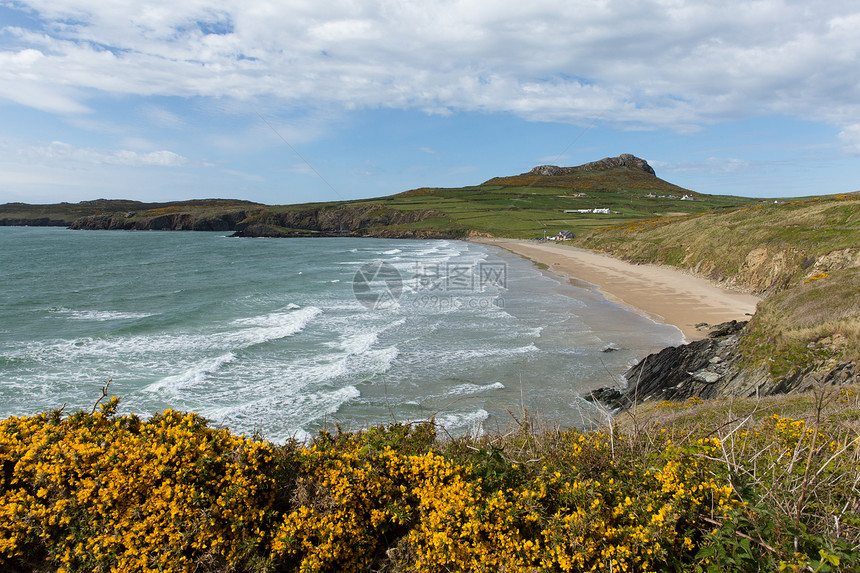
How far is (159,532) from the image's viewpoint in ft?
10.7

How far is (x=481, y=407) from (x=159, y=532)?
32.3ft

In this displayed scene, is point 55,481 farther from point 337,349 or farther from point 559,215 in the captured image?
point 559,215

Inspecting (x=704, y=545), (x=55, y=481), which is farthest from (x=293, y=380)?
(x=704, y=545)

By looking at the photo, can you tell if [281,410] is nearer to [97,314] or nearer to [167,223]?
[97,314]

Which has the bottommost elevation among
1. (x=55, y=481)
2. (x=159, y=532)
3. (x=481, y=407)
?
(x=481, y=407)

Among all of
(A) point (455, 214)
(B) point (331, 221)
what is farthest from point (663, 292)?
(B) point (331, 221)

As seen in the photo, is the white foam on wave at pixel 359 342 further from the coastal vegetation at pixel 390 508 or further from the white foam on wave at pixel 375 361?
the coastal vegetation at pixel 390 508

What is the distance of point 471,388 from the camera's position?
13.8 metres

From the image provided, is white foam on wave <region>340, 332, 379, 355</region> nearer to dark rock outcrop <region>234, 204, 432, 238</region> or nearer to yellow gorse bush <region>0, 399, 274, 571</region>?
yellow gorse bush <region>0, 399, 274, 571</region>

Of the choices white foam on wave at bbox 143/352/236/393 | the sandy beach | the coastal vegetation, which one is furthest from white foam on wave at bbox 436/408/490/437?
the sandy beach

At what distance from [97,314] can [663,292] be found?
3364 centimetres

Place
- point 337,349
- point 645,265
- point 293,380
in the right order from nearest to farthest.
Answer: point 293,380 < point 337,349 < point 645,265

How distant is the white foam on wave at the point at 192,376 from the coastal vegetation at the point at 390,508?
36.1 feet

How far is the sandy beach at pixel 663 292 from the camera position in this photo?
75.5 ft
